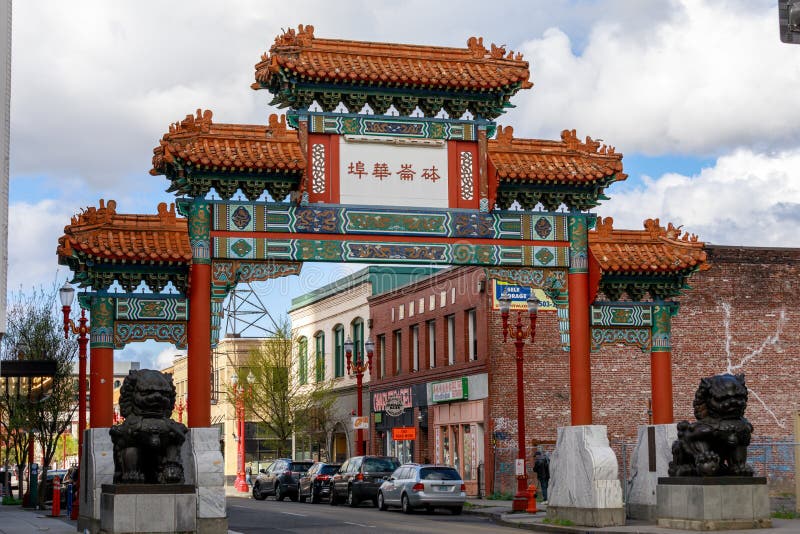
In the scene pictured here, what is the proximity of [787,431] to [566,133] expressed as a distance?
22295 millimetres

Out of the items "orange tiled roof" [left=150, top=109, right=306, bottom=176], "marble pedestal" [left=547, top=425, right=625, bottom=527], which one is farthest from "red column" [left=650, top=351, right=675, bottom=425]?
"orange tiled roof" [left=150, top=109, right=306, bottom=176]

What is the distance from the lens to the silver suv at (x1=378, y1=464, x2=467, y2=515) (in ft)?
118

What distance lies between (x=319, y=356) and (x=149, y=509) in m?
44.6

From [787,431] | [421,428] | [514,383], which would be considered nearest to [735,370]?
[787,431]

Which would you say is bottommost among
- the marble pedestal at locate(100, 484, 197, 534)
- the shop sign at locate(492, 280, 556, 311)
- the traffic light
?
the marble pedestal at locate(100, 484, 197, 534)

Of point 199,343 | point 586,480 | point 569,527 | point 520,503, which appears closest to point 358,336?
point 520,503

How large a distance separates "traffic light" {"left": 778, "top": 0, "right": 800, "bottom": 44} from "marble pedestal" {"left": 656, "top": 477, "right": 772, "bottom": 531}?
1008cm

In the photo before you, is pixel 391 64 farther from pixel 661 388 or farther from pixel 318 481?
pixel 318 481

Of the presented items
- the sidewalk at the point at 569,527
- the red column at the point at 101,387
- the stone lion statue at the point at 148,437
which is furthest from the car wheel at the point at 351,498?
the stone lion statue at the point at 148,437

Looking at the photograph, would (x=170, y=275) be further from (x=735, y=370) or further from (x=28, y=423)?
(x=735, y=370)

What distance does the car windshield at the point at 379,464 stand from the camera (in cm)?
4122

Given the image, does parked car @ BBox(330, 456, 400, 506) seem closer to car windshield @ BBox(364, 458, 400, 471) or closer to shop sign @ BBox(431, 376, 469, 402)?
car windshield @ BBox(364, 458, 400, 471)

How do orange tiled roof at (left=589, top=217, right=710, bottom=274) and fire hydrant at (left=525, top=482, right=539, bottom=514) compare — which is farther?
fire hydrant at (left=525, top=482, right=539, bottom=514)

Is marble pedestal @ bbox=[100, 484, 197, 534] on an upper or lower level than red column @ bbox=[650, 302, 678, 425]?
lower
